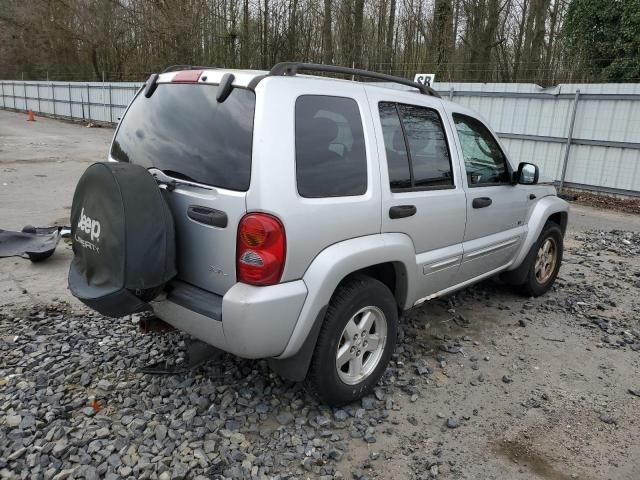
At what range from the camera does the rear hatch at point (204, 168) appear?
264 centimetres

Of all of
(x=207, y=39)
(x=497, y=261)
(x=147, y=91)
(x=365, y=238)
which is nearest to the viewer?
(x=365, y=238)

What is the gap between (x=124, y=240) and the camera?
8.37 ft

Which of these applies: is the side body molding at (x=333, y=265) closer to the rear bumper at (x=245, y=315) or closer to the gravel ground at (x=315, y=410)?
the rear bumper at (x=245, y=315)

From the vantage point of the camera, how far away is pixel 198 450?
272cm

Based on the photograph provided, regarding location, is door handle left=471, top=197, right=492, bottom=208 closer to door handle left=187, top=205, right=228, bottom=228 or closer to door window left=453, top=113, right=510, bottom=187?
door window left=453, top=113, right=510, bottom=187

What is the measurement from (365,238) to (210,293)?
932 millimetres

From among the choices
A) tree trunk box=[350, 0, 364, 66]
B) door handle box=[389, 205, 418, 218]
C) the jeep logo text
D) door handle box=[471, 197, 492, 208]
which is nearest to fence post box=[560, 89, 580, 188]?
door handle box=[471, 197, 492, 208]

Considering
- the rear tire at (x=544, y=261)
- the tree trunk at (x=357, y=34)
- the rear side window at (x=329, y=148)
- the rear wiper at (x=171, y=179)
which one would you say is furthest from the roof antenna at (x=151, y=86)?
the tree trunk at (x=357, y=34)

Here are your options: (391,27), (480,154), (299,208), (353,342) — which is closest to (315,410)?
(353,342)

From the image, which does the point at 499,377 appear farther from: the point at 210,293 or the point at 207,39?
the point at 207,39

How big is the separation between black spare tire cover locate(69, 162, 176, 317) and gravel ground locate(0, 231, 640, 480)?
0.72 meters

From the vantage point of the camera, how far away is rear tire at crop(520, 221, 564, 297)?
16.5 feet

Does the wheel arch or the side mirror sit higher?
the side mirror

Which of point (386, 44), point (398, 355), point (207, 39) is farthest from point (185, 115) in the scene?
point (207, 39)
